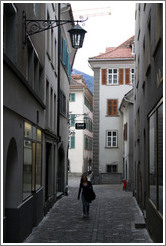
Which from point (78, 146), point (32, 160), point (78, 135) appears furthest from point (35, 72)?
point (78, 146)

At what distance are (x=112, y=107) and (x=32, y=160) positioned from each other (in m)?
29.4

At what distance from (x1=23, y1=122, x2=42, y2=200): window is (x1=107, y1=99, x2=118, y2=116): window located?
2703 centimetres

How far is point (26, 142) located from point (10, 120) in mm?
2740

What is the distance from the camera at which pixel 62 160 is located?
90.1 ft

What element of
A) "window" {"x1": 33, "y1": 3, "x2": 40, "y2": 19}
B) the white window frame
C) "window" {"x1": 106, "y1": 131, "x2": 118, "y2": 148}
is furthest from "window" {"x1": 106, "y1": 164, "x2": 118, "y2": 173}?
"window" {"x1": 33, "y1": 3, "x2": 40, "y2": 19}

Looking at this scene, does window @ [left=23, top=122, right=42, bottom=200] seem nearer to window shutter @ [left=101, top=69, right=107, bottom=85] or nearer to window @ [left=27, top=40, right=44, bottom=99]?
window @ [left=27, top=40, right=44, bottom=99]

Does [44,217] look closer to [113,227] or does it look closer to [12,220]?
[113,227]

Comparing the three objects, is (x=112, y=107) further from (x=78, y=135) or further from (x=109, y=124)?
(x=78, y=135)

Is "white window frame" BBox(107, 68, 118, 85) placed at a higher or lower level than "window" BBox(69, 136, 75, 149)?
higher

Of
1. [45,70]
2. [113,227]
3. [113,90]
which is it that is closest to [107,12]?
[113,90]

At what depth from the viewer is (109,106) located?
42.7 m

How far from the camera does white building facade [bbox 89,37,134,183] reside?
139 ft

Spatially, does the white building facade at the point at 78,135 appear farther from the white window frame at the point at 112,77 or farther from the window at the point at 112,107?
the white window frame at the point at 112,77

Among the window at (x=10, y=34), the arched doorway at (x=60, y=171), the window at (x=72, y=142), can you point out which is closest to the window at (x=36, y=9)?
the window at (x=10, y=34)
